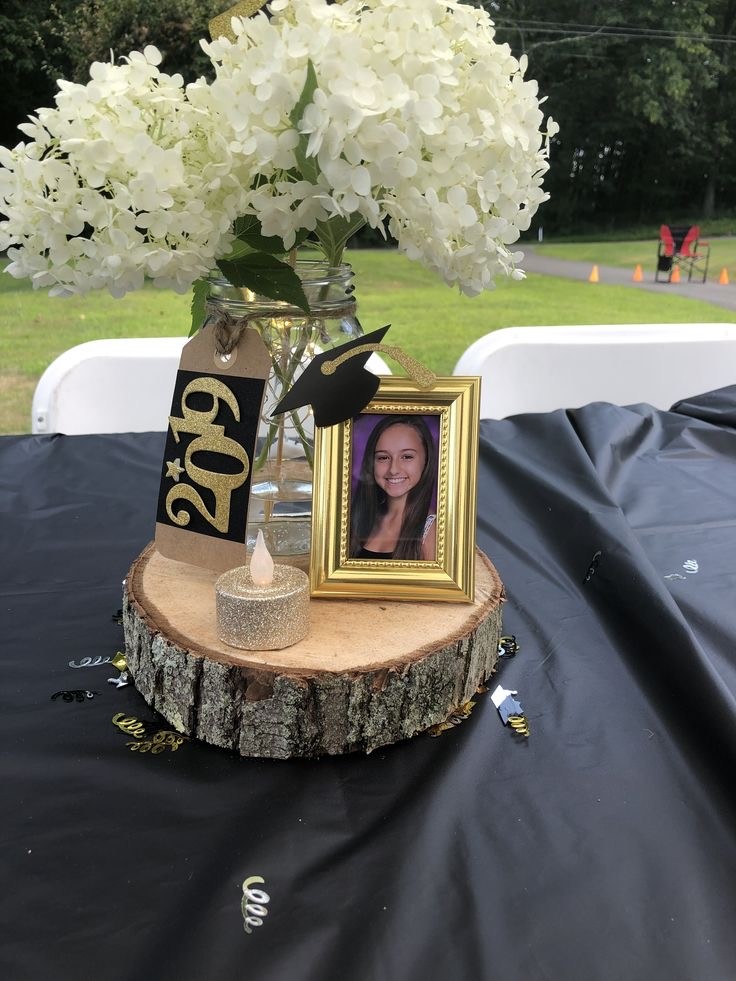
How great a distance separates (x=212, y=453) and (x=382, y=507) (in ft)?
0.53

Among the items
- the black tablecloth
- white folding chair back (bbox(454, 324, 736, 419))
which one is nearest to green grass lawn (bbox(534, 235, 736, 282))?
white folding chair back (bbox(454, 324, 736, 419))

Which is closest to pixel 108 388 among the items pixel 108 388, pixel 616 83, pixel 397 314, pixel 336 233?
pixel 108 388

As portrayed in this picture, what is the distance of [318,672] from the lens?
1.97 feet

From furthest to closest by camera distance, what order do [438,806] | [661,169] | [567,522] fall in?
1. [661,169]
2. [567,522]
3. [438,806]

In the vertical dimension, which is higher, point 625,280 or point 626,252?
point 626,252

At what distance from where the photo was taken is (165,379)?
1637 millimetres

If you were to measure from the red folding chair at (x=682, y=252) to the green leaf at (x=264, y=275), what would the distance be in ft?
19.4

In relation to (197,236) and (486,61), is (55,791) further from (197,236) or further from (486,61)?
(486,61)

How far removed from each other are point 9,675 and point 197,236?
16.6 inches

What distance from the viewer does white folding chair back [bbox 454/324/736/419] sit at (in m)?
1.79

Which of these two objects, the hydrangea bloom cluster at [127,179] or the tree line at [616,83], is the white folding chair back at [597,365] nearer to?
the hydrangea bloom cluster at [127,179]

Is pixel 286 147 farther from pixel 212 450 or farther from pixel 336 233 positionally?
pixel 212 450

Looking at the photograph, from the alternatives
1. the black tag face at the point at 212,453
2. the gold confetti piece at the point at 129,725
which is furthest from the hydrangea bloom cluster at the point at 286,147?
the gold confetti piece at the point at 129,725

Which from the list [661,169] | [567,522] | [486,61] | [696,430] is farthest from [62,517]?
[661,169]
